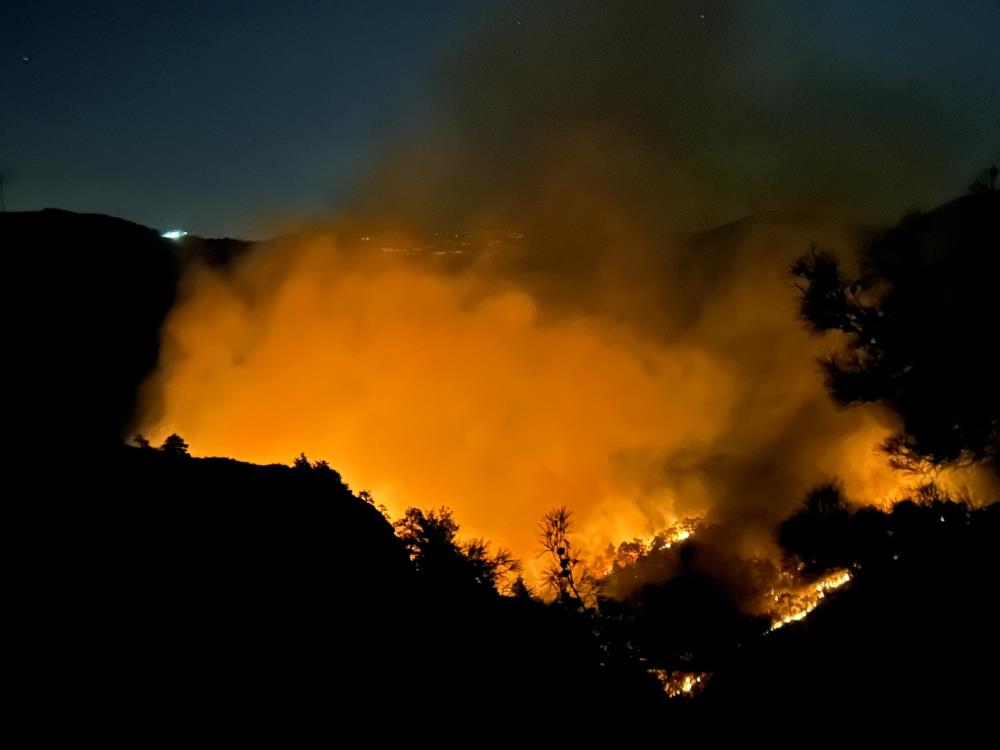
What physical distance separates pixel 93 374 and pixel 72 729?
104 feet

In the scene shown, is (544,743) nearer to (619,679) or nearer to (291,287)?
(619,679)

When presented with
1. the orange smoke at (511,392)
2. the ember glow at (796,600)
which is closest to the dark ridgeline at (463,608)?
the ember glow at (796,600)

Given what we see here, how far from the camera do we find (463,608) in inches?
472

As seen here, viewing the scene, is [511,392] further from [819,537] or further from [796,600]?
[819,537]

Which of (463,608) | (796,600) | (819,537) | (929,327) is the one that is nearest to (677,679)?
(819,537)

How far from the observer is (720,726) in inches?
362

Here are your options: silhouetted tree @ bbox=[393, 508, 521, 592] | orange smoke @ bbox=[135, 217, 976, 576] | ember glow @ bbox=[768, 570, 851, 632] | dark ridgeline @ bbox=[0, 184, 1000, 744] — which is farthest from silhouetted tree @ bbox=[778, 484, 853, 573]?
orange smoke @ bbox=[135, 217, 976, 576]

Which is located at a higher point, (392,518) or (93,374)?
(93,374)

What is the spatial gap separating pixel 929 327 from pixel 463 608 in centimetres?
965

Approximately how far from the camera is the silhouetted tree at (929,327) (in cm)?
1182

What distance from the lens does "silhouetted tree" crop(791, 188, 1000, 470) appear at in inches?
465

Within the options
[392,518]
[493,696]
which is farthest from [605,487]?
[493,696]

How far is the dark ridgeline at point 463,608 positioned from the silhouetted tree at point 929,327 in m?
0.04

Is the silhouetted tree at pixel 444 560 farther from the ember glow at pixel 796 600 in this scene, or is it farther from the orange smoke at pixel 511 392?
the orange smoke at pixel 511 392
